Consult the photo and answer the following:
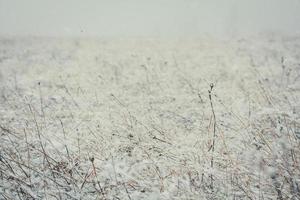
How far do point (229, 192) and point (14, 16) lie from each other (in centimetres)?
11242

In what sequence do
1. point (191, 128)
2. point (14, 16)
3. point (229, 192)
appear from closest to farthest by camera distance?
point (229, 192), point (191, 128), point (14, 16)

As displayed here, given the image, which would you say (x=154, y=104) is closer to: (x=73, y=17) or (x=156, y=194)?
(x=156, y=194)

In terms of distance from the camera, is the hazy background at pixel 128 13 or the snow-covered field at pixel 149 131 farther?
the hazy background at pixel 128 13

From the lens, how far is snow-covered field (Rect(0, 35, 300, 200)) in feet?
9.88

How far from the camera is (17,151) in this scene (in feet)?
11.6

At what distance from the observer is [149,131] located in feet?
13.7

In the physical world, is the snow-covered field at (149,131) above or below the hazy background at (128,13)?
below

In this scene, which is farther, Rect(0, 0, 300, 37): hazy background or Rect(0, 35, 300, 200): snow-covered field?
Rect(0, 0, 300, 37): hazy background

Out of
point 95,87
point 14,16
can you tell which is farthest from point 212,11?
point 95,87

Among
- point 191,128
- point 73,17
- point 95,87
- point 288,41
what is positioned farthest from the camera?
point 73,17

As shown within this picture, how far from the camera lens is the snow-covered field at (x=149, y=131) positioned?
301 cm

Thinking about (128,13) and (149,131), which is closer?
(149,131)

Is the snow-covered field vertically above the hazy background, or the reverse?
the hazy background

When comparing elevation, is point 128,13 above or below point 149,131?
above
